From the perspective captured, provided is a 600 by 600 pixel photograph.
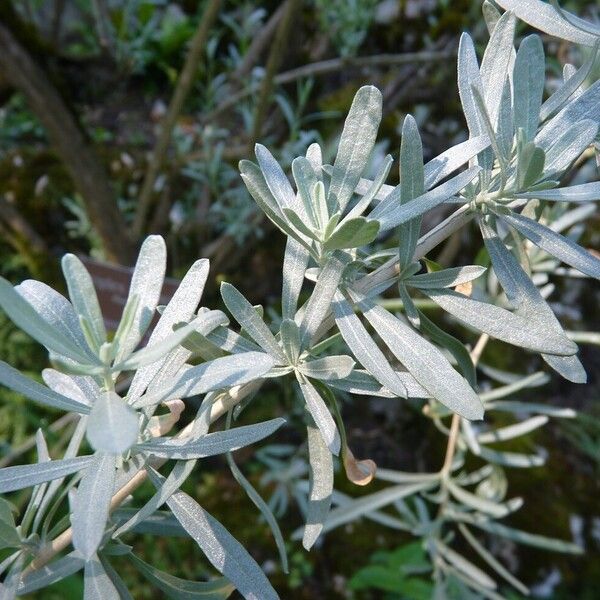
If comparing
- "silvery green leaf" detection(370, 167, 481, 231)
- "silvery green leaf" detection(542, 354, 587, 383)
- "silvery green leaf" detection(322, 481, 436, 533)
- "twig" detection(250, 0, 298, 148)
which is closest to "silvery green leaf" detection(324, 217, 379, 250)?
"silvery green leaf" detection(370, 167, 481, 231)

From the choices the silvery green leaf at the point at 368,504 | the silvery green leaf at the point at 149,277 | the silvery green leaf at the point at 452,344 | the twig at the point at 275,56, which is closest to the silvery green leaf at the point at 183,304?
the silvery green leaf at the point at 149,277

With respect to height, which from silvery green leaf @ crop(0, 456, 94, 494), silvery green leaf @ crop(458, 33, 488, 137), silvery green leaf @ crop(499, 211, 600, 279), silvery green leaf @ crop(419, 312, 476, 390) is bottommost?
silvery green leaf @ crop(419, 312, 476, 390)

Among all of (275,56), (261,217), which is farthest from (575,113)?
(261,217)

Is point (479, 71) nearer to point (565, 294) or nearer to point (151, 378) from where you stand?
point (151, 378)

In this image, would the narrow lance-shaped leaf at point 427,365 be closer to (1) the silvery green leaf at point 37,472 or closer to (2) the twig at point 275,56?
(1) the silvery green leaf at point 37,472

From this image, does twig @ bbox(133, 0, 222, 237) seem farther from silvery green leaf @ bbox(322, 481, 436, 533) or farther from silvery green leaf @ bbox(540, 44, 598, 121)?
silvery green leaf @ bbox(540, 44, 598, 121)

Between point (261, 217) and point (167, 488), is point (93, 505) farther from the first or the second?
point (261, 217)

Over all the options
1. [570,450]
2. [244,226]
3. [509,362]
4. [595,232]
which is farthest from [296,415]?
[595,232]
